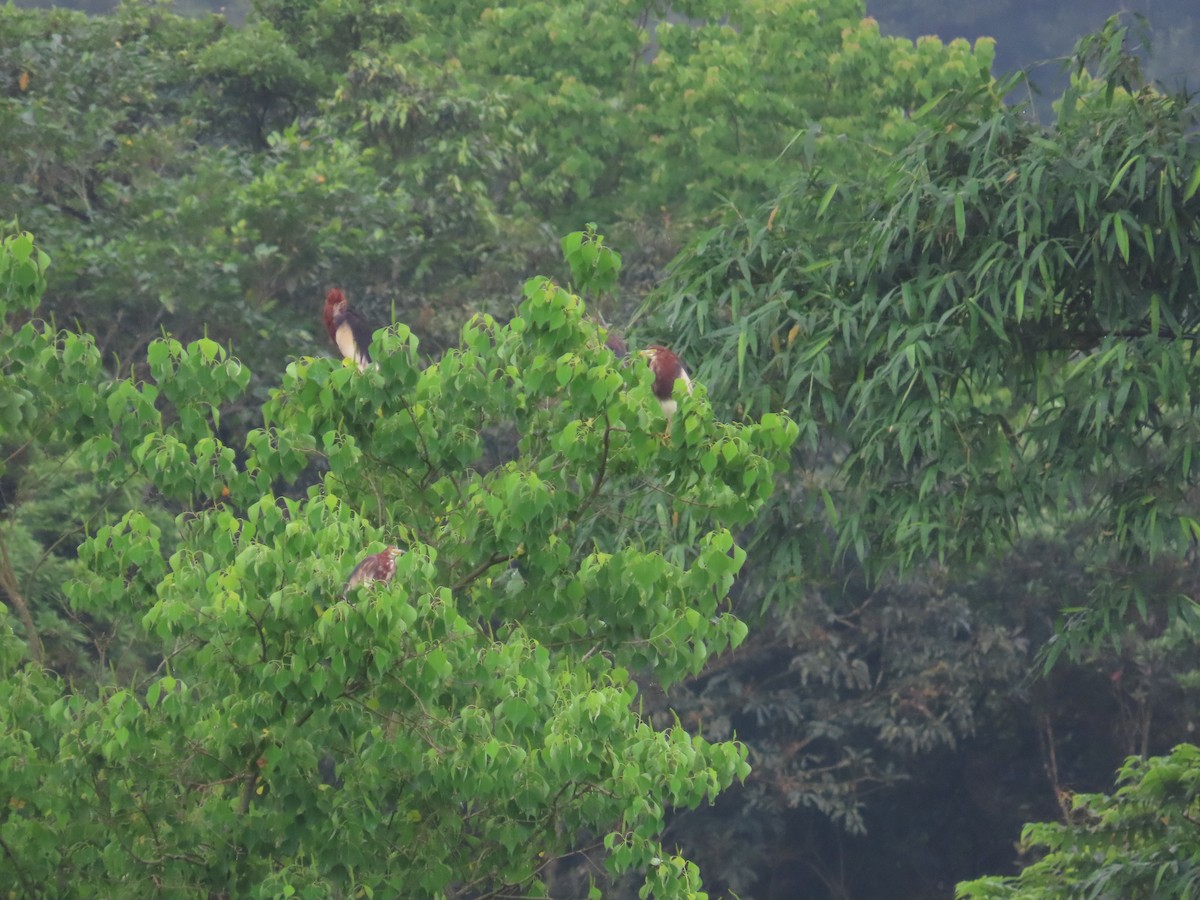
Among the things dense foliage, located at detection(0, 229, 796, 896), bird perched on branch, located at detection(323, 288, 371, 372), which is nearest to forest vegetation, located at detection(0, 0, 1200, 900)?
dense foliage, located at detection(0, 229, 796, 896)

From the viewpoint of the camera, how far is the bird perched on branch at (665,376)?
4.83 meters

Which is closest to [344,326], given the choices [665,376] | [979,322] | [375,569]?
[665,376]

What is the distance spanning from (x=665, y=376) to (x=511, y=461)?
49 cm

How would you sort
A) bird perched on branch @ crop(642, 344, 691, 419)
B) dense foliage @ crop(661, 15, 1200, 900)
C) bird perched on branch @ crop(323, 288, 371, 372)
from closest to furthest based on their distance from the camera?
bird perched on branch @ crop(642, 344, 691, 419)
bird perched on branch @ crop(323, 288, 371, 372)
dense foliage @ crop(661, 15, 1200, 900)

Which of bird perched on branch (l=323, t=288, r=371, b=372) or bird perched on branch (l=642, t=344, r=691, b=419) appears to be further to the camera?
bird perched on branch (l=323, t=288, r=371, b=372)

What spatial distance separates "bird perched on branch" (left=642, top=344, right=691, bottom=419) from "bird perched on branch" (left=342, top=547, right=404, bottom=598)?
0.94 metres

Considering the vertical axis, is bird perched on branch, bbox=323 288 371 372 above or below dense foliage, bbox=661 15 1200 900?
below

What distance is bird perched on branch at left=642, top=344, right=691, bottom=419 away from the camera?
4.83 meters

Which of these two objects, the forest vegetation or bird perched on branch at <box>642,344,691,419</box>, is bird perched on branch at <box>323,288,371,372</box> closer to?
the forest vegetation

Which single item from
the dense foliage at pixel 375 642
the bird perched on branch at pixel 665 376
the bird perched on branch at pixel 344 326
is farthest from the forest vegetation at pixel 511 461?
the bird perched on branch at pixel 344 326

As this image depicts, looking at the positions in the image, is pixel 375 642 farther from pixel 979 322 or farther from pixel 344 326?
pixel 979 322

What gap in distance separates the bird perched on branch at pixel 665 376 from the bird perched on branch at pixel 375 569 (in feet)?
3.09

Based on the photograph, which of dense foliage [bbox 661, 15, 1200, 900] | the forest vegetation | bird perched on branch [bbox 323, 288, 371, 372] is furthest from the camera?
dense foliage [bbox 661, 15, 1200, 900]

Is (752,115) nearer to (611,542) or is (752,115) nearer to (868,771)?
(868,771)
